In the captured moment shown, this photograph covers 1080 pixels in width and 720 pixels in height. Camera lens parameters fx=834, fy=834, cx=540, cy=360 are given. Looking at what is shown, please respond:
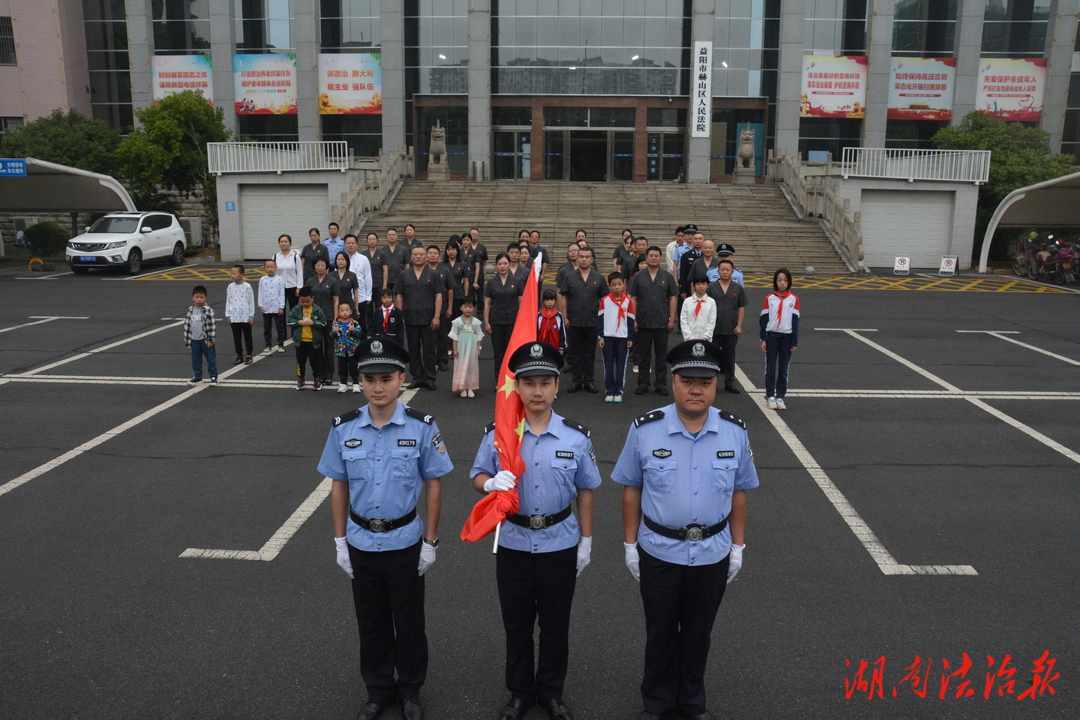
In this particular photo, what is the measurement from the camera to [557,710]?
4258 millimetres

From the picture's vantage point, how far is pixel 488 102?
3809 cm

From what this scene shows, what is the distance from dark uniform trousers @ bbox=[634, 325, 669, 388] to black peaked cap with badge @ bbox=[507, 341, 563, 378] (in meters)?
7.08

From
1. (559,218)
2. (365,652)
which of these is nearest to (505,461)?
(365,652)

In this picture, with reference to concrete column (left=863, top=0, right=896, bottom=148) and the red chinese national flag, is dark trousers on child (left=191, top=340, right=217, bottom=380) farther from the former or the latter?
concrete column (left=863, top=0, right=896, bottom=148)

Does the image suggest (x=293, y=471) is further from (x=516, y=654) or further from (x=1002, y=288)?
(x=1002, y=288)

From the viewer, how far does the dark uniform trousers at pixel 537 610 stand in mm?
4199

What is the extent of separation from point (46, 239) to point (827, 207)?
3046 cm

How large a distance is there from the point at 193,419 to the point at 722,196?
85.2 feet

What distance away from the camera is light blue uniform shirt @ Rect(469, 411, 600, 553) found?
→ 4168mm

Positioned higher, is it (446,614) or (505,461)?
(505,461)

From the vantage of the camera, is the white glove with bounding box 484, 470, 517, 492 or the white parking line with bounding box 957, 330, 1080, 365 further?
the white parking line with bounding box 957, 330, 1080, 365

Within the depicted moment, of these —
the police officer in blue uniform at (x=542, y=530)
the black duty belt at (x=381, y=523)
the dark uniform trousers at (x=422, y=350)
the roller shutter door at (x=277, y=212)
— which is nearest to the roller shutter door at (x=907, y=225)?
the roller shutter door at (x=277, y=212)

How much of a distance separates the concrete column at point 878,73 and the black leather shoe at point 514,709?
125 ft

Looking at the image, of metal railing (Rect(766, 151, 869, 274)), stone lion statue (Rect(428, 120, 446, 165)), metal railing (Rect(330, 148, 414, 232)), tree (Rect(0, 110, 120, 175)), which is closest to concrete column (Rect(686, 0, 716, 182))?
metal railing (Rect(766, 151, 869, 274))
